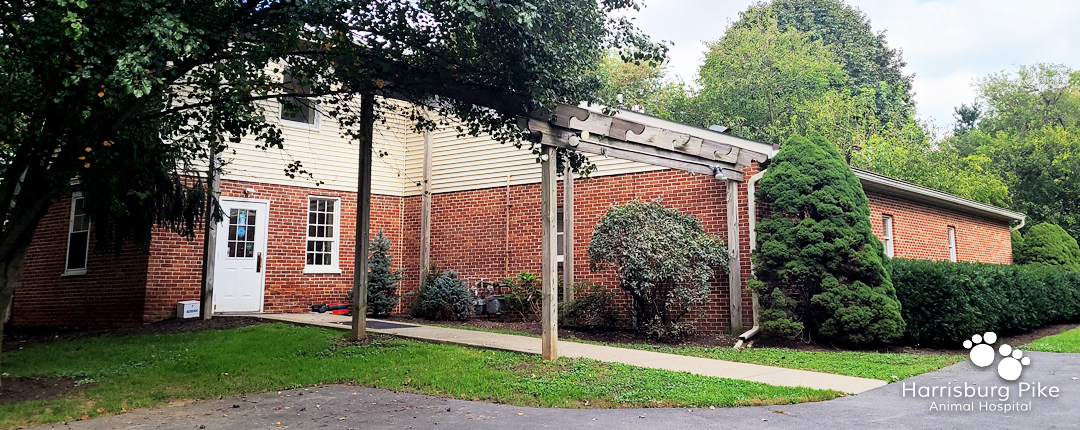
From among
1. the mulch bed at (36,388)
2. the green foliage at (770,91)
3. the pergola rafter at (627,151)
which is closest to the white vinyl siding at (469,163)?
the pergola rafter at (627,151)

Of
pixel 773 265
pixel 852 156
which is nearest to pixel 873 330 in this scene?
pixel 773 265

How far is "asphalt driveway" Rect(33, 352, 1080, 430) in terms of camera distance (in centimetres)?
534

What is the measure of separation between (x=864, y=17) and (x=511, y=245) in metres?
32.4

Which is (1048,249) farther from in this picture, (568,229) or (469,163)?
(469,163)

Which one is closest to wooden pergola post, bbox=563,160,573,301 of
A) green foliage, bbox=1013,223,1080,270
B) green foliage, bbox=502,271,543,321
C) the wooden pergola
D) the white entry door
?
the wooden pergola

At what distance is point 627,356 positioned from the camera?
884 cm

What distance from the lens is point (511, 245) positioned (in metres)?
14.1

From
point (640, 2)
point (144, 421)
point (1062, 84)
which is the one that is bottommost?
point (144, 421)

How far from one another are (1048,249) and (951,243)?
17.9 ft

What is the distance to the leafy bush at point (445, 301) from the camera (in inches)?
519

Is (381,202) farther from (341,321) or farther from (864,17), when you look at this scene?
(864,17)

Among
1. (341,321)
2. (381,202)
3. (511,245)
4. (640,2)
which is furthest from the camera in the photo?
(381,202)

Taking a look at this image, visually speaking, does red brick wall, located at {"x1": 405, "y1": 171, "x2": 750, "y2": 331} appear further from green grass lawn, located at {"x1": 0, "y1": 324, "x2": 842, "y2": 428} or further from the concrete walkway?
green grass lawn, located at {"x1": 0, "y1": 324, "x2": 842, "y2": 428}

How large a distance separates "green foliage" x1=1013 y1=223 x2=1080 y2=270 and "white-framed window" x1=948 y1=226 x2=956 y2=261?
4.89 m
